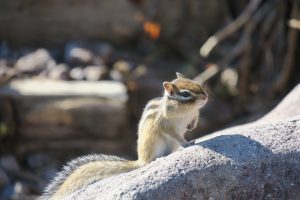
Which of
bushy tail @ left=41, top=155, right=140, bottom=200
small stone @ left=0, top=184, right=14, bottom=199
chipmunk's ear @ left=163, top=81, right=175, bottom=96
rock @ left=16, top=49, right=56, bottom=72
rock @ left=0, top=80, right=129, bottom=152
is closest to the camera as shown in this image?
bushy tail @ left=41, top=155, right=140, bottom=200

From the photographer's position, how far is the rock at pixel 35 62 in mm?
10219

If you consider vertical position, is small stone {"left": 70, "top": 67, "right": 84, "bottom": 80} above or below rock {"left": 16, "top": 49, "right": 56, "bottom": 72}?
below

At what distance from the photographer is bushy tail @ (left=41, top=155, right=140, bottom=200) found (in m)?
4.97

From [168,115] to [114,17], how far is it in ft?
19.3

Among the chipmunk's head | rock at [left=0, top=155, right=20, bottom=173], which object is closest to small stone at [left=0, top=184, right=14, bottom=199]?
rock at [left=0, top=155, right=20, bottom=173]

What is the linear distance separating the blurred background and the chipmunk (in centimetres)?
388

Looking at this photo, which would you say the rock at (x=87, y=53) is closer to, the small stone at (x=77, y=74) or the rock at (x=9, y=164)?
the small stone at (x=77, y=74)

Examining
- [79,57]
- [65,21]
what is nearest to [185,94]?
[79,57]

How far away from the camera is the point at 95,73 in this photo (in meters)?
10.1

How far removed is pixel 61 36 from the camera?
11.0 meters

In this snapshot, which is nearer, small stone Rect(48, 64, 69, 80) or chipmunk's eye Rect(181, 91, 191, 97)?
chipmunk's eye Rect(181, 91, 191, 97)

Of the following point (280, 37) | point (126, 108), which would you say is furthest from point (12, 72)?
point (280, 37)

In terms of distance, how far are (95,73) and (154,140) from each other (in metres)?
4.97

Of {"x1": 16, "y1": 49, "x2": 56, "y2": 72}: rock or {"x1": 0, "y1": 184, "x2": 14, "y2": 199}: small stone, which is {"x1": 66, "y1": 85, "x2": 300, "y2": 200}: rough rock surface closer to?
{"x1": 0, "y1": 184, "x2": 14, "y2": 199}: small stone
